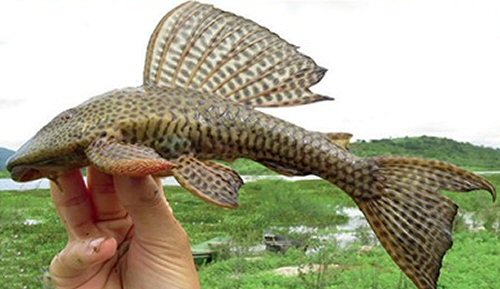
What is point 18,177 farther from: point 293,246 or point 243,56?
point 293,246

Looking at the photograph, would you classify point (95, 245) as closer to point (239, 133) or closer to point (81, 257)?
point (81, 257)

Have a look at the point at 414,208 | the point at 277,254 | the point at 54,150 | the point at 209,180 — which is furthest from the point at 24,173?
the point at 277,254

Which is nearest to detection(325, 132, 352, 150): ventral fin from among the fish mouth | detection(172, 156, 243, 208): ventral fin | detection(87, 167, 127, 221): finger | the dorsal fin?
the dorsal fin

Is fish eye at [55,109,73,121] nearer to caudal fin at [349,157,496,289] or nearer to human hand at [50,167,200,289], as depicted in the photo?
human hand at [50,167,200,289]

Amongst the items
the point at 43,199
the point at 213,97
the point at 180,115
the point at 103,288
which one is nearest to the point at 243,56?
the point at 213,97

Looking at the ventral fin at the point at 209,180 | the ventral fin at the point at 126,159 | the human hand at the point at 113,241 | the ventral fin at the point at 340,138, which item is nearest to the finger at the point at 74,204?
the human hand at the point at 113,241

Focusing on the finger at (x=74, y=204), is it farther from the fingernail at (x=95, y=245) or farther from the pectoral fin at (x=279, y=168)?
the pectoral fin at (x=279, y=168)

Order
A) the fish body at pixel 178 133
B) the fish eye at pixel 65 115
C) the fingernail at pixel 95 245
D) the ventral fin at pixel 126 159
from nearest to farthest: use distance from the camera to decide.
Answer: the ventral fin at pixel 126 159, the fish body at pixel 178 133, the fish eye at pixel 65 115, the fingernail at pixel 95 245
